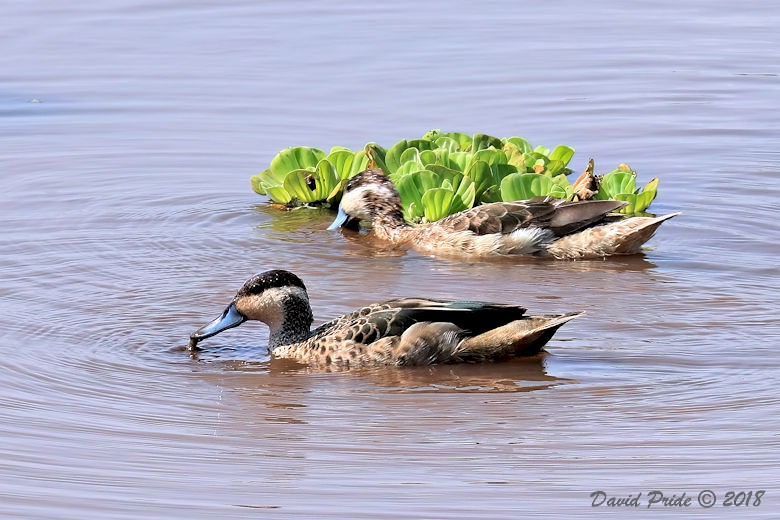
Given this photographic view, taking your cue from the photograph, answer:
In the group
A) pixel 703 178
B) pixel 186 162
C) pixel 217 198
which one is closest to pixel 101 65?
pixel 186 162

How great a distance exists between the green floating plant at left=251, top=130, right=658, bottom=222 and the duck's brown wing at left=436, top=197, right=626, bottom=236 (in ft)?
1.77

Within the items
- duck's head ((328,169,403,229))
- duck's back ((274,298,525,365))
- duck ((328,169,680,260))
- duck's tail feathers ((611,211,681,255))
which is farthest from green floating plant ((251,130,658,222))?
duck's back ((274,298,525,365))

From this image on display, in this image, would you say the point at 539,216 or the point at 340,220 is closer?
the point at 539,216

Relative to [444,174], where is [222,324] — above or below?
below

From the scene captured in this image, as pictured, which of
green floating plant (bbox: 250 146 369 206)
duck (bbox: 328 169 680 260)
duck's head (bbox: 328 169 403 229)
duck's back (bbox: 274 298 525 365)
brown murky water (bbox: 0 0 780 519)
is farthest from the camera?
green floating plant (bbox: 250 146 369 206)

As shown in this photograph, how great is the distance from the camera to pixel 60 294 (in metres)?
9.79

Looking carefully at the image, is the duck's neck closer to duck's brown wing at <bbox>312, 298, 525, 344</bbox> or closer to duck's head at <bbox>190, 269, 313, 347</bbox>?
duck's head at <bbox>190, 269, 313, 347</bbox>

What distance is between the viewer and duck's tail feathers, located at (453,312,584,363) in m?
8.34

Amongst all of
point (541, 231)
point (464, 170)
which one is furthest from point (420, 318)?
point (464, 170)

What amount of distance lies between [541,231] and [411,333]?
3.12m

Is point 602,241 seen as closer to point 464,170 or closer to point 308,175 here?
point 464,170

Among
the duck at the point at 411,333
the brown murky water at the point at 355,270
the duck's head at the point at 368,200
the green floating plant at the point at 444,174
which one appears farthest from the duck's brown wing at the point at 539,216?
the duck at the point at 411,333

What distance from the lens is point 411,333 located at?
27.3 ft

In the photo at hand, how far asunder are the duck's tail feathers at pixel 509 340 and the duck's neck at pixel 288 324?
905 mm
